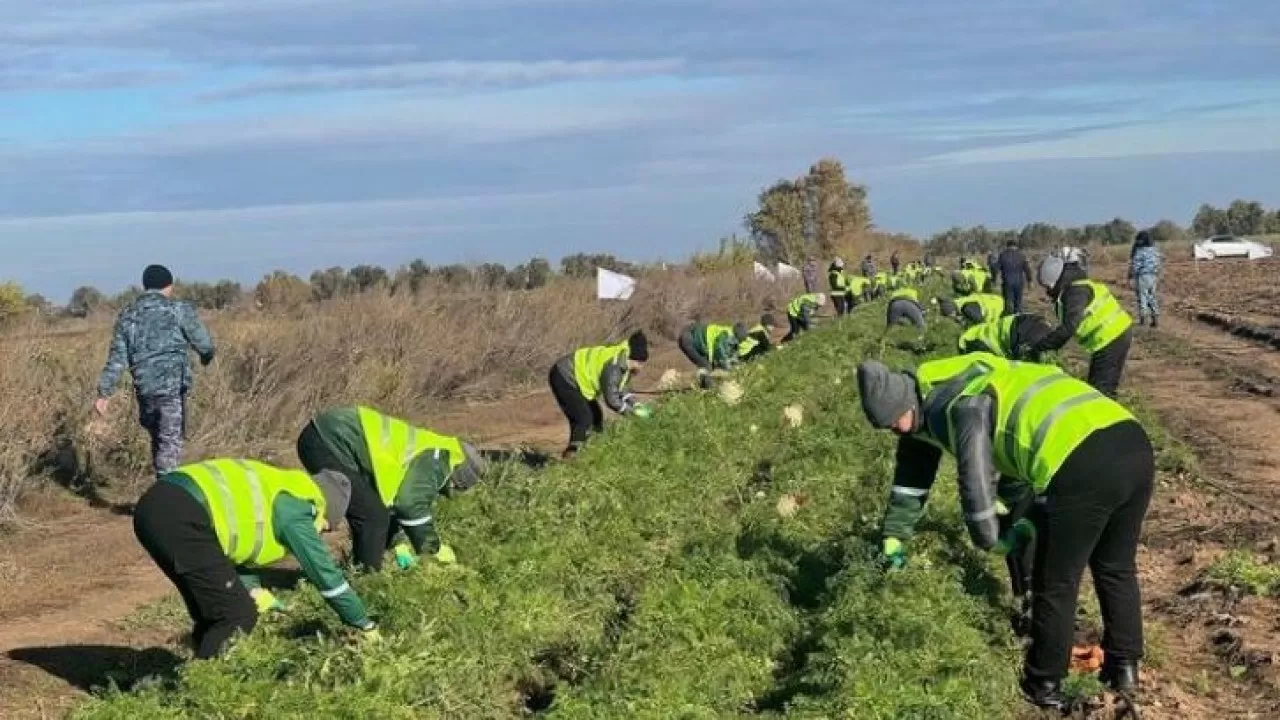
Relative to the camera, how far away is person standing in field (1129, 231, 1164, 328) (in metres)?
25.8

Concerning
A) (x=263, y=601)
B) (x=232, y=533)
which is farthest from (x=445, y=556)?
(x=232, y=533)

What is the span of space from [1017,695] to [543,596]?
260 cm

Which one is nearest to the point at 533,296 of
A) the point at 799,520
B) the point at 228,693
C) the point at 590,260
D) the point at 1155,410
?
the point at 1155,410

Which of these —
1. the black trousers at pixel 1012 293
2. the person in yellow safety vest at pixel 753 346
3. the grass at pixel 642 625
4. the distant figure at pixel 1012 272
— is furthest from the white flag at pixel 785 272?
the grass at pixel 642 625

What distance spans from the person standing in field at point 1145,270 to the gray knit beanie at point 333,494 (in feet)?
70.9

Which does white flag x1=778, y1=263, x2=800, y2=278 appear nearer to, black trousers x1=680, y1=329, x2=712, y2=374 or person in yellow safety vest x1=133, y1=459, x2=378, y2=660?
black trousers x1=680, y1=329, x2=712, y2=374

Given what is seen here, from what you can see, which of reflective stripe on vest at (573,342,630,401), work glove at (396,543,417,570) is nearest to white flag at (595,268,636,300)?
reflective stripe on vest at (573,342,630,401)

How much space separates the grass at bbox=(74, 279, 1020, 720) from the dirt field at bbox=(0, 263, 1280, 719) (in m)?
1.13

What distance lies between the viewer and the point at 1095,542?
6312mm

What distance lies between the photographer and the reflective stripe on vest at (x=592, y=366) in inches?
559

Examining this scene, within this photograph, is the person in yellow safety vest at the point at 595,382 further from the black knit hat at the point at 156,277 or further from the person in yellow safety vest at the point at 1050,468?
the person in yellow safety vest at the point at 1050,468

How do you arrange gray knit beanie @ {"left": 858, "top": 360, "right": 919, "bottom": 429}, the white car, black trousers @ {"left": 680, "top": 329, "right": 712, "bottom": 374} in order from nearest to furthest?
gray knit beanie @ {"left": 858, "top": 360, "right": 919, "bottom": 429} < black trousers @ {"left": 680, "top": 329, "right": 712, "bottom": 374} < the white car

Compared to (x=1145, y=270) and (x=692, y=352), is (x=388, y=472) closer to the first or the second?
(x=692, y=352)

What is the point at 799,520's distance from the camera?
380 inches
